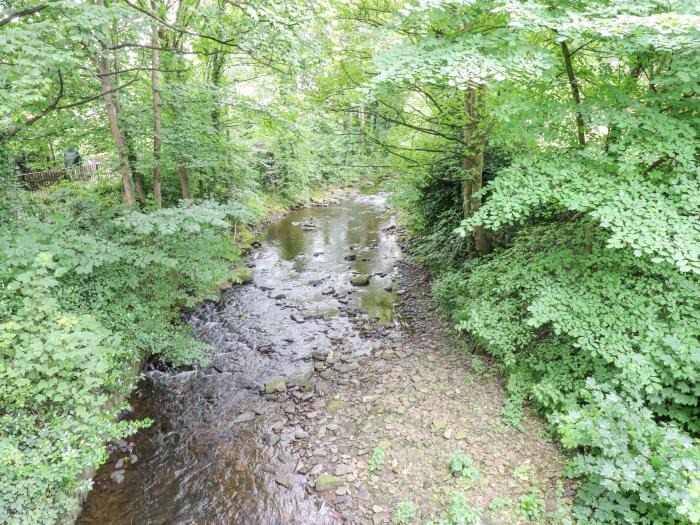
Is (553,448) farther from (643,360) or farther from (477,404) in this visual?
(643,360)

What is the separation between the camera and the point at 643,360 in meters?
3.84

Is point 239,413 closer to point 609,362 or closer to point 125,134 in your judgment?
point 609,362

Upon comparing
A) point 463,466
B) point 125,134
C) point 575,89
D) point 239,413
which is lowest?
point 239,413

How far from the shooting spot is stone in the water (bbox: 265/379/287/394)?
6668 mm

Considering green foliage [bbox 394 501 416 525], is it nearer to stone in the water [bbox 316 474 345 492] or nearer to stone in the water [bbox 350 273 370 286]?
stone in the water [bbox 316 474 345 492]

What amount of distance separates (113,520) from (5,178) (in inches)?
257

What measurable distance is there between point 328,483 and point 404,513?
112cm

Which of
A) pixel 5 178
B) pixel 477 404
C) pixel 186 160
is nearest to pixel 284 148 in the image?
pixel 186 160

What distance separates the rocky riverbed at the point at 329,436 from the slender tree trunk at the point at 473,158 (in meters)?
2.08

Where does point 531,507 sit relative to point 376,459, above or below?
above

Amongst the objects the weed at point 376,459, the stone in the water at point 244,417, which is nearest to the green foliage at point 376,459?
the weed at point 376,459

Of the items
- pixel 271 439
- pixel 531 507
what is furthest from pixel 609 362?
pixel 271 439

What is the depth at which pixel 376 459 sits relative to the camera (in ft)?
15.8

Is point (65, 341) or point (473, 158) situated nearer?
point (65, 341)
